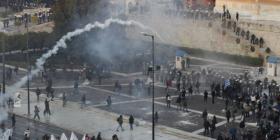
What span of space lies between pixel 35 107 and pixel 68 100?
525cm

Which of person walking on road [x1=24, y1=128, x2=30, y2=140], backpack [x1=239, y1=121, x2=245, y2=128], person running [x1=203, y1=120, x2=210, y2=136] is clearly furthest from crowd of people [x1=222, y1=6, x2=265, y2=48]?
person walking on road [x1=24, y1=128, x2=30, y2=140]

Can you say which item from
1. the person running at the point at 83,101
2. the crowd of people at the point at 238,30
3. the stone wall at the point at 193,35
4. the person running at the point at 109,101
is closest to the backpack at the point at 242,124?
the person running at the point at 109,101

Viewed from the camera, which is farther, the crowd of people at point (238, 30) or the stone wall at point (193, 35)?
the stone wall at point (193, 35)

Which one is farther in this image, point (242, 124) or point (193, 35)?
point (193, 35)

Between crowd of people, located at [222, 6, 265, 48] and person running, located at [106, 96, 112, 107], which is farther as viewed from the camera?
crowd of people, located at [222, 6, 265, 48]

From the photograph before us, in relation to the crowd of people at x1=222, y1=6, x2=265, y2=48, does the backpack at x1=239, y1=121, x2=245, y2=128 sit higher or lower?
lower

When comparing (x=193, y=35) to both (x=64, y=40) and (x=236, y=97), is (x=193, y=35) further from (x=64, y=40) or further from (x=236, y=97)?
(x=236, y=97)

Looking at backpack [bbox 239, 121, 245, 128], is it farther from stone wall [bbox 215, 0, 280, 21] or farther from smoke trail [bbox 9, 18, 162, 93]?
stone wall [bbox 215, 0, 280, 21]

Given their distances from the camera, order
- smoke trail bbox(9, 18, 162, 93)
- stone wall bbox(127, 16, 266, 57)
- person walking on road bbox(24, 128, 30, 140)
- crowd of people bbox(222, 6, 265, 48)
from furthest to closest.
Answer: stone wall bbox(127, 16, 266, 57) < crowd of people bbox(222, 6, 265, 48) < smoke trail bbox(9, 18, 162, 93) < person walking on road bbox(24, 128, 30, 140)

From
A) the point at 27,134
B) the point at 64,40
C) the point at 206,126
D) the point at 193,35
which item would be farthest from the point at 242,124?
the point at 193,35

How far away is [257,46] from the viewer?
60500 mm

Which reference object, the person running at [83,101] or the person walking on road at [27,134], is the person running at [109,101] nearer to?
the person running at [83,101]

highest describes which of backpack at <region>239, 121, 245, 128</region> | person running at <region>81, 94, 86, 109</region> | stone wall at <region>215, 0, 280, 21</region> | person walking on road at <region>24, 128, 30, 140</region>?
stone wall at <region>215, 0, 280, 21</region>

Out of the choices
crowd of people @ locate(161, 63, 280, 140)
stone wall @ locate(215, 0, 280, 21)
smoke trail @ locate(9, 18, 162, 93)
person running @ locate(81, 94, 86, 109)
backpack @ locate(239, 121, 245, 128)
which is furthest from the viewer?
stone wall @ locate(215, 0, 280, 21)
